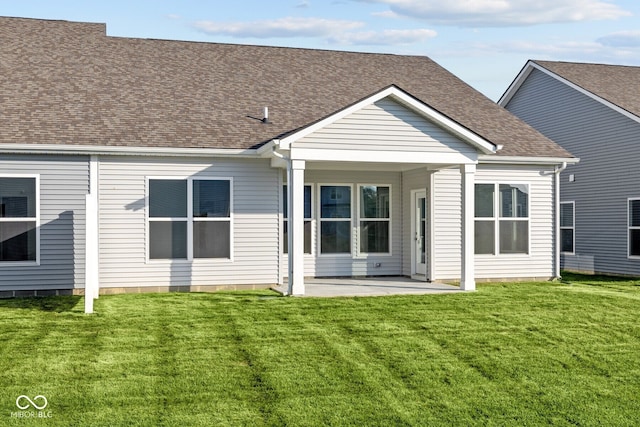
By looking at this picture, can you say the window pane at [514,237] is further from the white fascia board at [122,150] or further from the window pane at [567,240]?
the white fascia board at [122,150]

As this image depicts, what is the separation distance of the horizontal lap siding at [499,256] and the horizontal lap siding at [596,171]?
3459 millimetres

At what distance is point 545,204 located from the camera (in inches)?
677

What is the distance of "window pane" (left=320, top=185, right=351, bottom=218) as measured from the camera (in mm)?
16672

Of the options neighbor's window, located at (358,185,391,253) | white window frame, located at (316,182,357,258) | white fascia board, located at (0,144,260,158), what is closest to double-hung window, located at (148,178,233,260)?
white fascia board, located at (0,144,260,158)

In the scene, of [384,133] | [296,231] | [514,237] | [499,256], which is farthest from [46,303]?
[514,237]

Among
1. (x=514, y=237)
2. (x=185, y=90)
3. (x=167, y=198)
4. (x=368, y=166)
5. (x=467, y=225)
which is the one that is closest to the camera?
(x=167, y=198)

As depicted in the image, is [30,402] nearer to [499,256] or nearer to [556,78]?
[499,256]

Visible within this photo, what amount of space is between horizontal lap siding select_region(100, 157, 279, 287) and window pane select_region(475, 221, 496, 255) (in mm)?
4803

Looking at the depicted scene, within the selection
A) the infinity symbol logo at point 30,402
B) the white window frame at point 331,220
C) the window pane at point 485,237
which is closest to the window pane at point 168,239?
the white window frame at point 331,220

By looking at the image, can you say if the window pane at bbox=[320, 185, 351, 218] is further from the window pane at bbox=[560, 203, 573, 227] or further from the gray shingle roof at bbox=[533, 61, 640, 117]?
the gray shingle roof at bbox=[533, 61, 640, 117]

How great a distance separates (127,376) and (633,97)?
17358 mm

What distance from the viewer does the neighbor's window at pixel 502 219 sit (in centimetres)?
1667

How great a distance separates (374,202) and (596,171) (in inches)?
291

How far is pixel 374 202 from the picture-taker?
55.9ft
